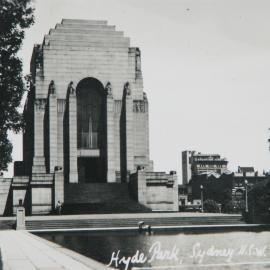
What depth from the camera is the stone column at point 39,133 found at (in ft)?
204

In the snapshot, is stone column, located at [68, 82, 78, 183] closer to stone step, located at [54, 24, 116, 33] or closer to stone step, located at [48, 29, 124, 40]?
stone step, located at [48, 29, 124, 40]

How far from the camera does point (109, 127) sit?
6297 centimetres

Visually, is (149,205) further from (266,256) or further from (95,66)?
(266,256)

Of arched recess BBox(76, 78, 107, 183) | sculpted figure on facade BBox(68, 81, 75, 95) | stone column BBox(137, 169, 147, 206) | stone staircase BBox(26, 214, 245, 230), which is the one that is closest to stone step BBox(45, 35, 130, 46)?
arched recess BBox(76, 78, 107, 183)

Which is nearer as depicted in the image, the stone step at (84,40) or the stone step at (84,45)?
the stone step at (84,45)

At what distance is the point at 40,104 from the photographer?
6309 cm

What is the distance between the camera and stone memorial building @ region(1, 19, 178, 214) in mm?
62094

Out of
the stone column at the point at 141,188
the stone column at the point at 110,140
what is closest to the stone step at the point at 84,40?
the stone column at the point at 110,140

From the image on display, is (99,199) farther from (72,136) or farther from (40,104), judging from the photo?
(40,104)

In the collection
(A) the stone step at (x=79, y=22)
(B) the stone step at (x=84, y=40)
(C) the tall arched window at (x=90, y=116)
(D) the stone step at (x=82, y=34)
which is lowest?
(C) the tall arched window at (x=90, y=116)

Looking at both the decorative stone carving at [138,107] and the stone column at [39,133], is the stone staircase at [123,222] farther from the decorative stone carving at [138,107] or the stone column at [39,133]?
the decorative stone carving at [138,107]

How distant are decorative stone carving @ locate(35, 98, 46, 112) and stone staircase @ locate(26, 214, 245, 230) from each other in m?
22.5

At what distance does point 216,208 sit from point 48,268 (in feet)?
296
